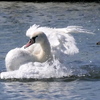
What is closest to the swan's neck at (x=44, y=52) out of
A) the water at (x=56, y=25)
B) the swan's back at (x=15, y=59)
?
the swan's back at (x=15, y=59)

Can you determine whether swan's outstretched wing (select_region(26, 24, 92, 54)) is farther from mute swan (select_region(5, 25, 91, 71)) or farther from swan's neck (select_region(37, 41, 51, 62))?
swan's neck (select_region(37, 41, 51, 62))

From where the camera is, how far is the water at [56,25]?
979cm

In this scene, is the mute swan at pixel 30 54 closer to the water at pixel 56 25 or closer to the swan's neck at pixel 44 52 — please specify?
the swan's neck at pixel 44 52

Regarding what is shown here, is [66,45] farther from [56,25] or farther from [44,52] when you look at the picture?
[56,25]

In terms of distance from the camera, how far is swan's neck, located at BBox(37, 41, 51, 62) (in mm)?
11367

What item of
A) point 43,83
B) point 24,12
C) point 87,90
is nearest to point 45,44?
point 43,83

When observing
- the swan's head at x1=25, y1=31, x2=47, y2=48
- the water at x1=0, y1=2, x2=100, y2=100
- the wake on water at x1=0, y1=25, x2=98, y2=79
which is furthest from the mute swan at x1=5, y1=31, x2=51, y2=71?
the water at x1=0, y1=2, x2=100, y2=100

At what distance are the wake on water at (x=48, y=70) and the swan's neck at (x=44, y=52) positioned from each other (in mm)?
102

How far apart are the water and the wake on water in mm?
115

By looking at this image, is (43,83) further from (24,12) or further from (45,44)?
(24,12)

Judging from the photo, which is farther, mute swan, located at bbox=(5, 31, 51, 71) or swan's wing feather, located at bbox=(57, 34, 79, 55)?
swan's wing feather, located at bbox=(57, 34, 79, 55)

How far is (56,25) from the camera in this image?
19.3 meters

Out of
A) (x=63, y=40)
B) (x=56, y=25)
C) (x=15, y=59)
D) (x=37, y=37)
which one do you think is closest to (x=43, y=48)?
(x=37, y=37)

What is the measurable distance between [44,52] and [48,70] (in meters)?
0.43
